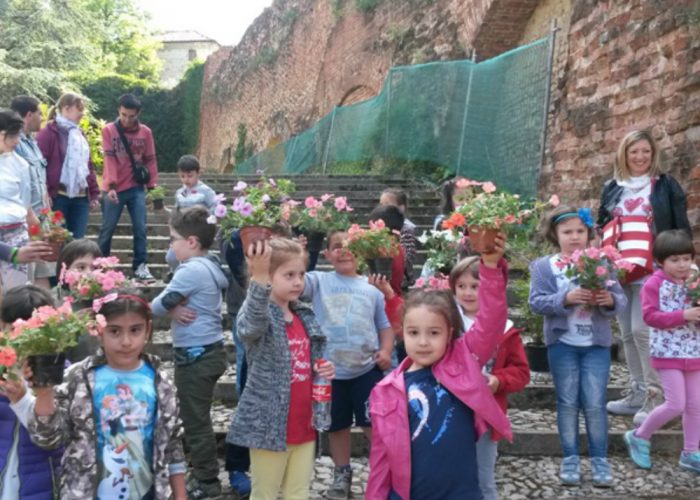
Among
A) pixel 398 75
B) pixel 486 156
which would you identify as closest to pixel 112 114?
pixel 398 75

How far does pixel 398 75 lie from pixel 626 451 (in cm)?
930

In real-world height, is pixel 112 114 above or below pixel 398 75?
above

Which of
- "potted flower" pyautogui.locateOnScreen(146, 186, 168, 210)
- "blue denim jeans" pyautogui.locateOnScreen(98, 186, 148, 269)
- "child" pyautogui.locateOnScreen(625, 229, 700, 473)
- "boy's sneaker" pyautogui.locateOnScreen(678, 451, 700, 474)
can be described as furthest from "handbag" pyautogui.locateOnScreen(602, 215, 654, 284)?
"potted flower" pyautogui.locateOnScreen(146, 186, 168, 210)

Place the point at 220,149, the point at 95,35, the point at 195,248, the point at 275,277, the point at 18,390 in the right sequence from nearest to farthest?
the point at 18,390 < the point at 275,277 < the point at 195,248 < the point at 95,35 < the point at 220,149

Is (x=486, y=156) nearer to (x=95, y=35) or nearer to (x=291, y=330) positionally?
(x=291, y=330)

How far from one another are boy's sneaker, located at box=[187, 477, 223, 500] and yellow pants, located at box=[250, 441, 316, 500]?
0.49 meters

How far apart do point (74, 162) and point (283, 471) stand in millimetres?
4171

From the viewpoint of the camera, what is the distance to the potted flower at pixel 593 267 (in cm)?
380

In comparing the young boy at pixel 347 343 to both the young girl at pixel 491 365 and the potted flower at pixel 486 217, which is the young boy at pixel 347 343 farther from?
the potted flower at pixel 486 217

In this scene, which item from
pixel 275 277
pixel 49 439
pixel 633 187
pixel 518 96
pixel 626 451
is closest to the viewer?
pixel 49 439

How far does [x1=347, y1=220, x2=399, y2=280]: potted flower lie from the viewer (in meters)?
3.87

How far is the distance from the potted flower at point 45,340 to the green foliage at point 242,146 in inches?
992

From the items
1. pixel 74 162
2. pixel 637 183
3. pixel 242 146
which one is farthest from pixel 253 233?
pixel 242 146

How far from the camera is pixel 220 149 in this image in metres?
30.1
